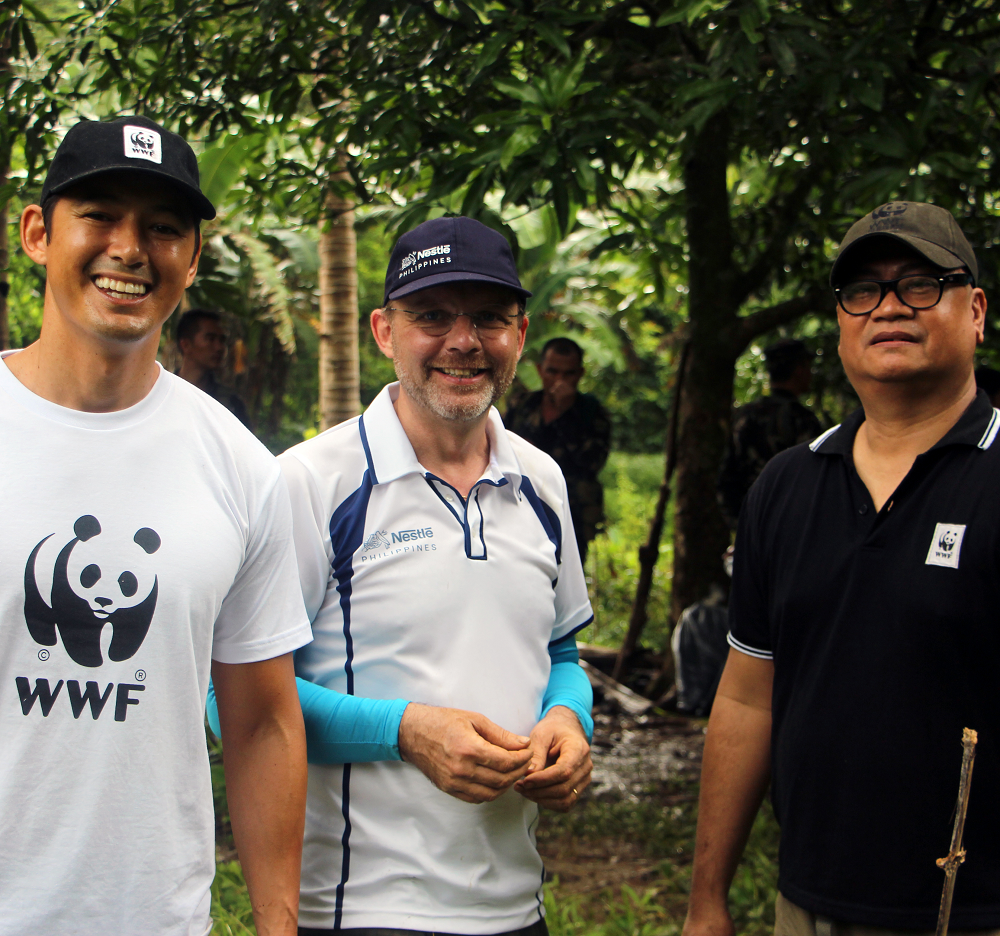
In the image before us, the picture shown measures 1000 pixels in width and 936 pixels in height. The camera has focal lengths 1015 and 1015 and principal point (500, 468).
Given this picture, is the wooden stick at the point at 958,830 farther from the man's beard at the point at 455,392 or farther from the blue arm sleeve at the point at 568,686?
the man's beard at the point at 455,392

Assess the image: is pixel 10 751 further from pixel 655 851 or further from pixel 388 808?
pixel 655 851

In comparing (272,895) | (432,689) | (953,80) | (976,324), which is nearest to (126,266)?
(432,689)

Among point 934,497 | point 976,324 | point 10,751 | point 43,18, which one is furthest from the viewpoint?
point 43,18

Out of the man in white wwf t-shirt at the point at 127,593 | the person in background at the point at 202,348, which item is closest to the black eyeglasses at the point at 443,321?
the man in white wwf t-shirt at the point at 127,593

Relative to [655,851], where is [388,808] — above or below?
above

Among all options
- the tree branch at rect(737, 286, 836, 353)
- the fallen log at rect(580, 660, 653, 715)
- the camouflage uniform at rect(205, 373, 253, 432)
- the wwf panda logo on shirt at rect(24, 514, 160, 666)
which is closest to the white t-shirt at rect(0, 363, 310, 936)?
the wwf panda logo on shirt at rect(24, 514, 160, 666)

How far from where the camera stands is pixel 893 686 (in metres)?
1.97

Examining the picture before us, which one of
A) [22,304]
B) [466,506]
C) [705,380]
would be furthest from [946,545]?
[22,304]

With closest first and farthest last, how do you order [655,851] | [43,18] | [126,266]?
[126,266]
[43,18]
[655,851]

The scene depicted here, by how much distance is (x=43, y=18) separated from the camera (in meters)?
3.59

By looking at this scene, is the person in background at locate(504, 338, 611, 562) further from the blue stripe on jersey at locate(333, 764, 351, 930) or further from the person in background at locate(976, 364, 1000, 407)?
the blue stripe on jersey at locate(333, 764, 351, 930)

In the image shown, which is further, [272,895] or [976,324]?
[976,324]

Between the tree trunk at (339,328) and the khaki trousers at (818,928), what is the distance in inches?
173

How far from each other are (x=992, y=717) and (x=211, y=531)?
1.47 metres
